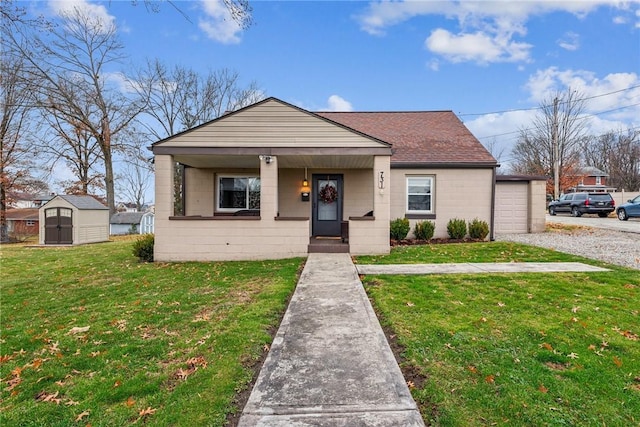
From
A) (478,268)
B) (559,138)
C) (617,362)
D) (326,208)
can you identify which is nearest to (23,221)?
(326,208)

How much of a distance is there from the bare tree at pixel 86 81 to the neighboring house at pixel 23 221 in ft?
25.9

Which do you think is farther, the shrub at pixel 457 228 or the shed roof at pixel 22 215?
the shed roof at pixel 22 215

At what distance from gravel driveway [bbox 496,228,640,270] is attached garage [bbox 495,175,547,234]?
2.14 feet

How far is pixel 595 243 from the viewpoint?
33.4 ft

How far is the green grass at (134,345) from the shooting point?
245 centimetres

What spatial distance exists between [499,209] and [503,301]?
31.9 ft

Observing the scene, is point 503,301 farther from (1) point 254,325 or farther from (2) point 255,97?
(2) point 255,97

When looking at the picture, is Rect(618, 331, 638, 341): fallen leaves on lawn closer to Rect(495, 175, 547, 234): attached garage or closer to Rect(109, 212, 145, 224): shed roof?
Rect(495, 175, 547, 234): attached garage

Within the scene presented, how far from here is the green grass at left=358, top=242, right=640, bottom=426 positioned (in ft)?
7.77

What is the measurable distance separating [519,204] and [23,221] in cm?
3662

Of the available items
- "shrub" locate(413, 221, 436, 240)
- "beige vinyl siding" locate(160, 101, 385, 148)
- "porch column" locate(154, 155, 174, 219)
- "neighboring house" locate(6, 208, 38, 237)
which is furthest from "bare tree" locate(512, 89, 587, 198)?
"neighboring house" locate(6, 208, 38, 237)

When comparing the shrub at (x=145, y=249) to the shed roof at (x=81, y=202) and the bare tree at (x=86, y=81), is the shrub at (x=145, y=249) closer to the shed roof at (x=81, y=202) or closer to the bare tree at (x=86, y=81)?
the shed roof at (x=81, y=202)

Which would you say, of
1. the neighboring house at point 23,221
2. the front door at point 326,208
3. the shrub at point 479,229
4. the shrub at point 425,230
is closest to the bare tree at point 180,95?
the neighboring house at point 23,221

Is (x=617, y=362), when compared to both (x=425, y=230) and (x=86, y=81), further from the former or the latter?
(x=86, y=81)
